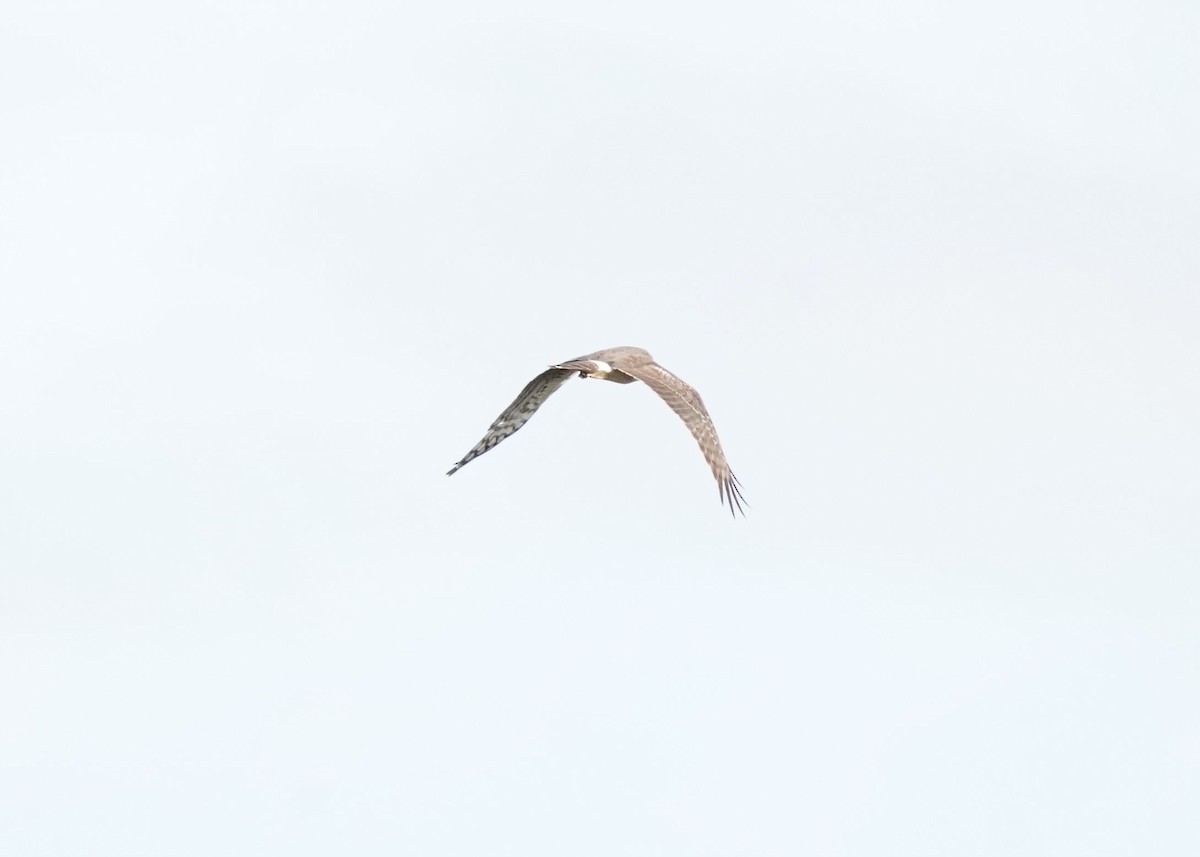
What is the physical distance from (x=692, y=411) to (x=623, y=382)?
9.64 ft

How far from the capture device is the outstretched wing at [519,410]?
190 feet

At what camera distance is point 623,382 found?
58.5m

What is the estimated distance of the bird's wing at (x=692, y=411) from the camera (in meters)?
54.7

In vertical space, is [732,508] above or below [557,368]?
below

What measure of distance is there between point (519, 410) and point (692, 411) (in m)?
4.80

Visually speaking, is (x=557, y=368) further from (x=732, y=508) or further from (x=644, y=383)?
(x=732, y=508)

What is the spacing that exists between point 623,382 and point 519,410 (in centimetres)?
272

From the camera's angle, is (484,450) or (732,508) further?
(484,450)

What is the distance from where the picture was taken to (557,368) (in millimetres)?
56219

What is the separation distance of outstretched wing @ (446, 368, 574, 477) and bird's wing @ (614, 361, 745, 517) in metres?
1.75

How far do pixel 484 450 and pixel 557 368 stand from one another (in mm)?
3517

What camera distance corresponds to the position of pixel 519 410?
2297 inches

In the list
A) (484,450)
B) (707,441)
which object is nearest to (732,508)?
(707,441)

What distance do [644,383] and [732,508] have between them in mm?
5542
